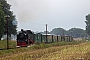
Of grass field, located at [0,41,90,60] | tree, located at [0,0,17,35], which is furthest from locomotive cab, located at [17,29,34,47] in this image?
tree, located at [0,0,17,35]

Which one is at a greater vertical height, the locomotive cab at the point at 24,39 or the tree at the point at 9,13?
the tree at the point at 9,13

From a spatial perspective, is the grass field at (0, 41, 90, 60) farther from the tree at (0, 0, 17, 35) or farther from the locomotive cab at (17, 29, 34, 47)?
the tree at (0, 0, 17, 35)

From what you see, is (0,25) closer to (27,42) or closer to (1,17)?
(1,17)

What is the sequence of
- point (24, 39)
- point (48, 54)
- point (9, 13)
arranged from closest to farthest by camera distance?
point (48, 54), point (24, 39), point (9, 13)

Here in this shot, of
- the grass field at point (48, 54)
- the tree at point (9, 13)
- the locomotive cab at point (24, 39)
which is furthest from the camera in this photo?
the tree at point (9, 13)

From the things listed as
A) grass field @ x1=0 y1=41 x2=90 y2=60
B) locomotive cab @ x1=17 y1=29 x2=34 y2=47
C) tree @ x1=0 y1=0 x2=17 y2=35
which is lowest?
grass field @ x1=0 y1=41 x2=90 y2=60

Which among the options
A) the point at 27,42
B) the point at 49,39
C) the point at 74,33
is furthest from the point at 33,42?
the point at 74,33

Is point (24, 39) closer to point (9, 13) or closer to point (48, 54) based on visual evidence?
point (48, 54)

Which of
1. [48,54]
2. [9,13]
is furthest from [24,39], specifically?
[9,13]

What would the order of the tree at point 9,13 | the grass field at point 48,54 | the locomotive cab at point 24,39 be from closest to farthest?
the grass field at point 48,54, the locomotive cab at point 24,39, the tree at point 9,13

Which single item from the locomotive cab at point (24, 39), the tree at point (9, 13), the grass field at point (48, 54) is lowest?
the grass field at point (48, 54)

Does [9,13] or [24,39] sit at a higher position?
[9,13]

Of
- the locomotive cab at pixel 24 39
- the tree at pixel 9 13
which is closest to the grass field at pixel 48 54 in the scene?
the locomotive cab at pixel 24 39

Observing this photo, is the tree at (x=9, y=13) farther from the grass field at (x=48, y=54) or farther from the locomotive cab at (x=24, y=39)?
the grass field at (x=48, y=54)
